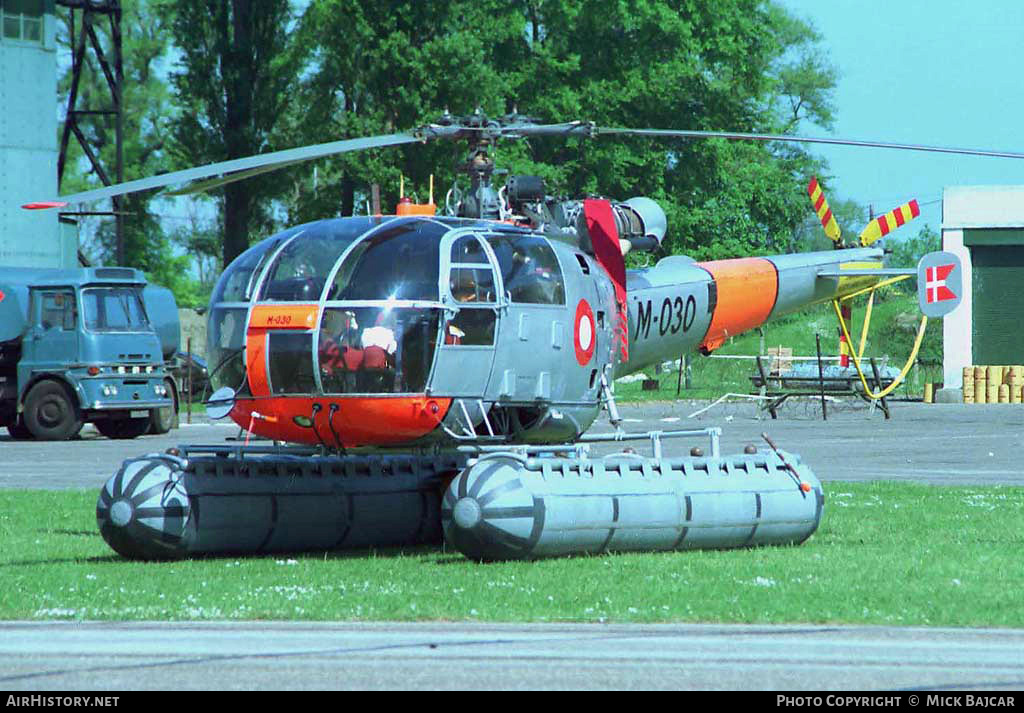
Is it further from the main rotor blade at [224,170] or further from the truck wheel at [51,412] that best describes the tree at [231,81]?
the main rotor blade at [224,170]

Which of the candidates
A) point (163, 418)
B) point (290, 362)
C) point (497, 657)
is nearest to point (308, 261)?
point (290, 362)

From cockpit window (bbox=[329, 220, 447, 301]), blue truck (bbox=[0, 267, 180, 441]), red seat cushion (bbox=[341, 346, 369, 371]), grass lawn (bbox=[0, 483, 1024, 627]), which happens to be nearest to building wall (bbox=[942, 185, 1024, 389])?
blue truck (bbox=[0, 267, 180, 441])

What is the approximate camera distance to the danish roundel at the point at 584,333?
45.3ft

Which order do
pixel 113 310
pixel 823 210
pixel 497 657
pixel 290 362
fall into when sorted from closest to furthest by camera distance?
pixel 497 657 → pixel 290 362 → pixel 823 210 → pixel 113 310

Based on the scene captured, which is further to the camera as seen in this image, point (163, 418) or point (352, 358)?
point (163, 418)

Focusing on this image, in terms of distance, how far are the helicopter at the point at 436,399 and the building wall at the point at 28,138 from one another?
27743mm

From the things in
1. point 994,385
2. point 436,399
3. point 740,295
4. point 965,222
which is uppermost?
point 965,222

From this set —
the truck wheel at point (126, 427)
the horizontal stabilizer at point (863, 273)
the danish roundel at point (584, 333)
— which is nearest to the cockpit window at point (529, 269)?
the danish roundel at point (584, 333)

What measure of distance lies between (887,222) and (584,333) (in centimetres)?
1236

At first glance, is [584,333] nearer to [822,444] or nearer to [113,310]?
[822,444]

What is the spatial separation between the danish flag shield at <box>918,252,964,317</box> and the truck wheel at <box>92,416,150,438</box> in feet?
56.0

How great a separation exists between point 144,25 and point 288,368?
5974 cm

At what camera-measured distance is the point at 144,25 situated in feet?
226

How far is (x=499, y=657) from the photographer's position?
27.9 ft
